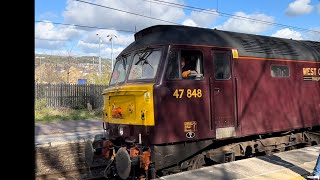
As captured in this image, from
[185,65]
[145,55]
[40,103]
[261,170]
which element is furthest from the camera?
[40,103]

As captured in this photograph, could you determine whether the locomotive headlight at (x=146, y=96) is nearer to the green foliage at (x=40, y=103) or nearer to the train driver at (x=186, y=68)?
the train driver at (x=186, y=68)

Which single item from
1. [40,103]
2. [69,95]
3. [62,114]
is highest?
[69,95]

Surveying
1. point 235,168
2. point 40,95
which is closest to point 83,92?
point 40,95

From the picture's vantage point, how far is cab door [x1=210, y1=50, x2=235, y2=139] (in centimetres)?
778

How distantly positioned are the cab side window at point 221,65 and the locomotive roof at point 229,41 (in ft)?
0.80

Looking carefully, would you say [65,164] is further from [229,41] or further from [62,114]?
[62,114]

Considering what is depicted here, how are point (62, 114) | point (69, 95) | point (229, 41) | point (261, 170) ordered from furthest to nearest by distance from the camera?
point (69, 95), point (62, 114), point (229, 41), point (261, 170)

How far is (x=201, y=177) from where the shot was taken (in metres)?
6.46

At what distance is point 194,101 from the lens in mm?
7445

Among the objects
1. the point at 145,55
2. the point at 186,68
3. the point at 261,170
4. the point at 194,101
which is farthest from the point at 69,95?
the point at 261,170

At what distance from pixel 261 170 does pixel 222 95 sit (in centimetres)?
181

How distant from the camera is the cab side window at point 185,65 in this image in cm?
728

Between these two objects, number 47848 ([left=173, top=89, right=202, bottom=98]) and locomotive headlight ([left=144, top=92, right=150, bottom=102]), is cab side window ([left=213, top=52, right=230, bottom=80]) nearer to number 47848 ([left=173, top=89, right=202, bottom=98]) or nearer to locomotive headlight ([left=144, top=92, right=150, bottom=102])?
number 47848 ([left=173, top=89, right=202, bottom=98])
